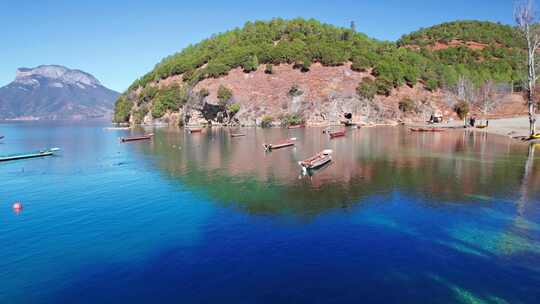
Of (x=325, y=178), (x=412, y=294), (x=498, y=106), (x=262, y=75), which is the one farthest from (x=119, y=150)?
(x=498, y=106)

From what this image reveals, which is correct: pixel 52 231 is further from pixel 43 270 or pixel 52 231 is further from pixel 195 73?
pixel 195 73

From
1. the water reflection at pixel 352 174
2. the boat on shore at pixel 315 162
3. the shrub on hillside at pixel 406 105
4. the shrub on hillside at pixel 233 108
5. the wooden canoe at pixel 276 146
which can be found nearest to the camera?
the water reflection at pixel 352 174

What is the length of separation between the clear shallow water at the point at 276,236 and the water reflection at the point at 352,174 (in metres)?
0.32

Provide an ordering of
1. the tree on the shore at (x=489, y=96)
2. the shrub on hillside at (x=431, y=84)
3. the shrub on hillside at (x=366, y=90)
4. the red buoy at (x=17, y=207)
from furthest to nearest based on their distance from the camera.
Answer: the shrub on hillside at (x=431, y=84), the shrub on hillside at (x=366, y=90), the tree on the shore at (x=489, y=96), the red buoy at (x=17, y=207)

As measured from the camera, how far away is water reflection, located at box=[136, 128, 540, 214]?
34969 mm

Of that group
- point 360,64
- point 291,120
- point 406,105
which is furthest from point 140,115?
point 406,105

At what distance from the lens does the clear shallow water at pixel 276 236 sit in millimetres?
18531

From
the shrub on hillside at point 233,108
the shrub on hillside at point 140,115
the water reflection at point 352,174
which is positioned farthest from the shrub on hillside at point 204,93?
the water reflection at point 352,174

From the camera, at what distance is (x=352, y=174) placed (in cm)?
4584

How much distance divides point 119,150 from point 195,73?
118 m

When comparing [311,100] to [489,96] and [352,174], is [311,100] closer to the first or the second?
[489,96]

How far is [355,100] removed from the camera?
158125 millimetres

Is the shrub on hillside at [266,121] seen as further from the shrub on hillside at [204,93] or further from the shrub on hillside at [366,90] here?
the shrub on hillside at [366,90]

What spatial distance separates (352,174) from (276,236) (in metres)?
23.0
